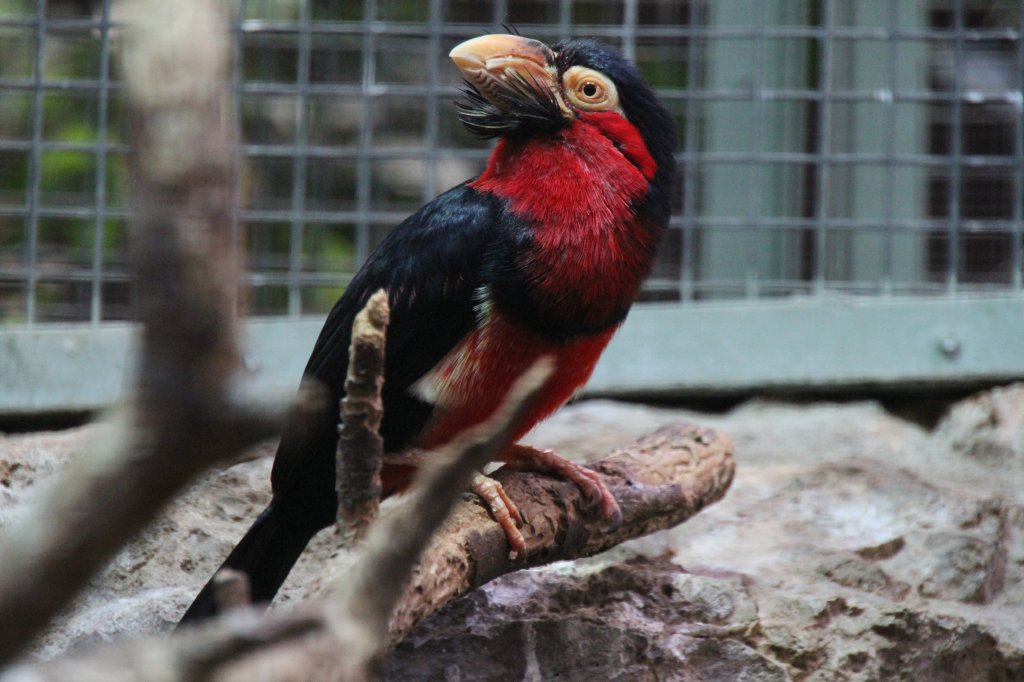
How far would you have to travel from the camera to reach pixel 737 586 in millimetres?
2684

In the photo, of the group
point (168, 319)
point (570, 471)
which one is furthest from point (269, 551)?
point (168, 319)

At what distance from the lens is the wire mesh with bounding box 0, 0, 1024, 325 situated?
4.00 meters

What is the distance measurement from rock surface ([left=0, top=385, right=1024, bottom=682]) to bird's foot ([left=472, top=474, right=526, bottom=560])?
29cm

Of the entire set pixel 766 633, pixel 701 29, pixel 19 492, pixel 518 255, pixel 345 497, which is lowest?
pixel 766 633

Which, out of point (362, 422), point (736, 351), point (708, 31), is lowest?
point (736, 351)

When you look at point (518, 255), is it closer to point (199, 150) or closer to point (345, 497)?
point (345, 497)

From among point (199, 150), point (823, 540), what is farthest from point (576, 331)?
point (199, 150)

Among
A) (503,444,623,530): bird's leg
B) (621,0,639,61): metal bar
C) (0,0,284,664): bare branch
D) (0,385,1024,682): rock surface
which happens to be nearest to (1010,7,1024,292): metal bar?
(0,385,1024,682): rock surface

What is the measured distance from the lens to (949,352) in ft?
12.8

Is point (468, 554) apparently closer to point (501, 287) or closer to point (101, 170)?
point (501, 287)

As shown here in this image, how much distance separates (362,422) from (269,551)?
1079 mm

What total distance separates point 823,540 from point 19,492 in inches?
76.2

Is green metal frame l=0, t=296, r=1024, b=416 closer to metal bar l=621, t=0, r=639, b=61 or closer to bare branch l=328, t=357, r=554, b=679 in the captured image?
metal bar l=621, t=0, r=639, b=61

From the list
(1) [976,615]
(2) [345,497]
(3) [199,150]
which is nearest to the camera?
(3) [199,150]
